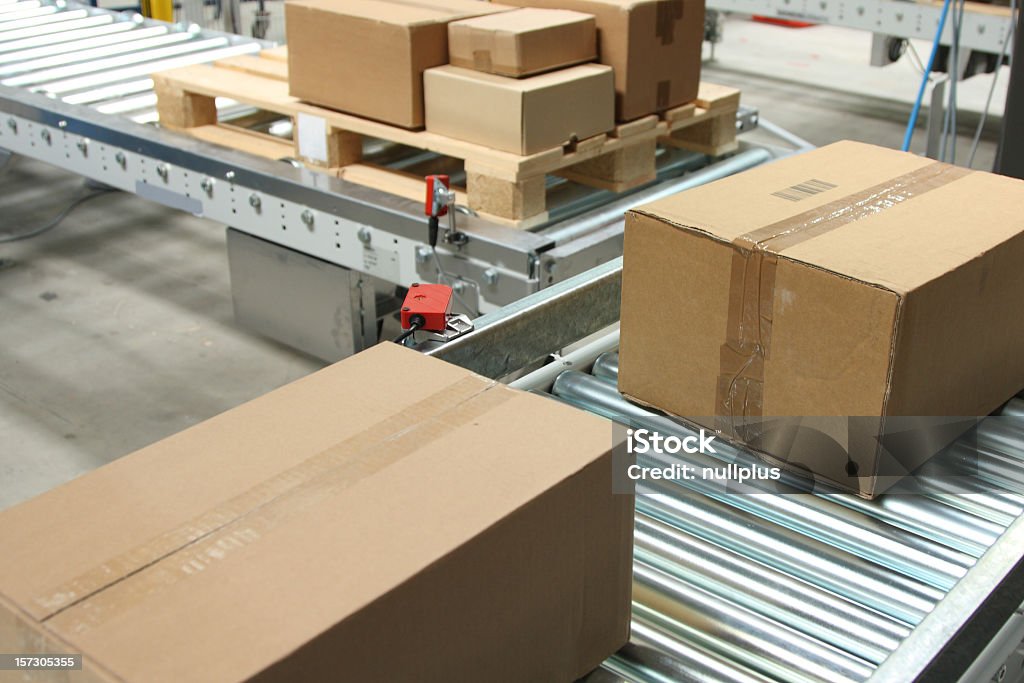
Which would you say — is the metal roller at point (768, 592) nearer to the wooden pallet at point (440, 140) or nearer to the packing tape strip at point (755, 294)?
the packing tape strip at point (755, 294)

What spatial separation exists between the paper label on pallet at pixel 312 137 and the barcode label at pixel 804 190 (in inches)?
66.2

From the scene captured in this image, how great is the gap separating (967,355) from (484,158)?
58.3 inches

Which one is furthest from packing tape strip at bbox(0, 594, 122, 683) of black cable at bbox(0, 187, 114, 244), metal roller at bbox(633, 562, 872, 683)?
black cable at bbox(0, 187, 114, 244)

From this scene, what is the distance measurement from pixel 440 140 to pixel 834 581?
176 centimetres

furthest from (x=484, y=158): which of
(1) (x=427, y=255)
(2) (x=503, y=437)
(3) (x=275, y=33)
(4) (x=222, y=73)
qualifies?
(3) (x=275, y=33)

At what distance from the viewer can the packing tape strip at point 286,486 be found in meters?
1.09

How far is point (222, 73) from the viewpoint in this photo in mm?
3695

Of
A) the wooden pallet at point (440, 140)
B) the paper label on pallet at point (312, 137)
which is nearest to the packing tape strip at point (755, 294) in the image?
the wooden pallet at point (440, 140)

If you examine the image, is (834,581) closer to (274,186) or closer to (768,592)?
(768,592)

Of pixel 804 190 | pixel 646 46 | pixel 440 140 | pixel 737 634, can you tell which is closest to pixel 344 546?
pixel 737 634

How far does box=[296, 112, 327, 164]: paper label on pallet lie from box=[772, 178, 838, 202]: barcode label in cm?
168

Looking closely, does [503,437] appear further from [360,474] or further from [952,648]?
[952,648]

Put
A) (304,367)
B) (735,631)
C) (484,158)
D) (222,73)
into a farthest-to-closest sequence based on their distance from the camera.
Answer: (304,367), (222,73), (484,158), (735,631)

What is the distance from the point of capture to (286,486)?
124 cm
